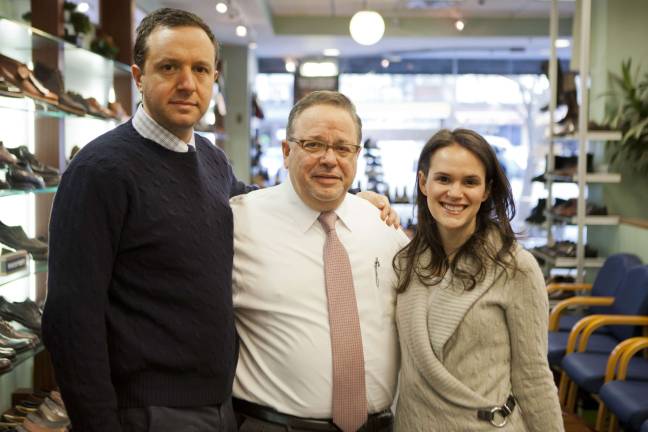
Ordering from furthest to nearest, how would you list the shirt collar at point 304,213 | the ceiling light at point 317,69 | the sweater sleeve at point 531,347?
the ceiling light at point 317,69 < the shirt collar at point 304,213 < the sweater sleeve at point 531,347

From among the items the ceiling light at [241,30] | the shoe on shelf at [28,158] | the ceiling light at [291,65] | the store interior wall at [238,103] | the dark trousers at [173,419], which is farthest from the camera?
the ceiling light at [291,65]

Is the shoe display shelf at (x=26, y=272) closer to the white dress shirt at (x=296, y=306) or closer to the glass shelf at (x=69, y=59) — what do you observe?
the glass shelf at (x=69, y=59)

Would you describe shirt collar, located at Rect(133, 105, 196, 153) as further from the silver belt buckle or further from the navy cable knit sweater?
the silver belt buckle

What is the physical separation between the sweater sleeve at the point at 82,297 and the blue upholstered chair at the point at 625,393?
2.62 meters

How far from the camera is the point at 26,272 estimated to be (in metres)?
3.58

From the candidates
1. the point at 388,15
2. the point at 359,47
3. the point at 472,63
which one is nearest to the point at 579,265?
the point at 388,15

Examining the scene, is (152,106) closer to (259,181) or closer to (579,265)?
(579,265)

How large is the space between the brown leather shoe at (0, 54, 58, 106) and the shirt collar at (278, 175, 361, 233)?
1953mm

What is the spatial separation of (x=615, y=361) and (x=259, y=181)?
7694 mm

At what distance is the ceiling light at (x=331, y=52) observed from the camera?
41.4ft

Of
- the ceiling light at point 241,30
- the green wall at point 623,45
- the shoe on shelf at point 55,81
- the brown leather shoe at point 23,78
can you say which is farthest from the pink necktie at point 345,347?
the ceiling light at point 241,30

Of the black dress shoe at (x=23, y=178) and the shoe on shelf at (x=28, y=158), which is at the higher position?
the shoe on shelf at (x=28, y=158)

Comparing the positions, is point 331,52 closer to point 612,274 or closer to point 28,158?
point 612,274

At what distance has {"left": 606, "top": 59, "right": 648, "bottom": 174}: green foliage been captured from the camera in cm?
634
